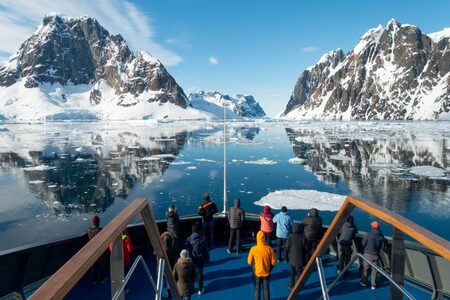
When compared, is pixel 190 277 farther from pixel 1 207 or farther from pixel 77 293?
pixel 1 207

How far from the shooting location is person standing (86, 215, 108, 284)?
7.58m

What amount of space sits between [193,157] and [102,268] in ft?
114

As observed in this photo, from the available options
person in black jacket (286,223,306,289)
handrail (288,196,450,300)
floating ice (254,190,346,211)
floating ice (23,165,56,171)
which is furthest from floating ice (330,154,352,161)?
handrail (288,196,450,300)

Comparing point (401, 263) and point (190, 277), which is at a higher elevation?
point (401, 263)

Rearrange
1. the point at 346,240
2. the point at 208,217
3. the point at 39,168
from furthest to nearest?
the point at 39,168 < the point at 208,217 < the point at 346,240

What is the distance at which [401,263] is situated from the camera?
2801 millimetres

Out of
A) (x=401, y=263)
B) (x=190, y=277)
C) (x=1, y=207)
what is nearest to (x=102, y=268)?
(x=190, y=277)

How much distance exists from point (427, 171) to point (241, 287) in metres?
28.7

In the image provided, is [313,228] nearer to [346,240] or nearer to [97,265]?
[346,240]

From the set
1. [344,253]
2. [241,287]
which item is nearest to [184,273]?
[241,287]

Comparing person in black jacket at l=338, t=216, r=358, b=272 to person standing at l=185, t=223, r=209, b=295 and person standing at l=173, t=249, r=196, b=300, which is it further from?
person standing at l=173, t=249, r=196, b=300

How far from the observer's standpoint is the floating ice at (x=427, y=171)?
2897 centimetres

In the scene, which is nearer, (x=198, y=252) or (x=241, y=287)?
(x=198, y=252)

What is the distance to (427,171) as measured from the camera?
30203mm
